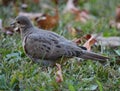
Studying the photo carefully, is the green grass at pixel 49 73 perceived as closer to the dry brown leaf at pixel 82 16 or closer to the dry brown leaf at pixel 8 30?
the dry brown leaf at pixel 8 30

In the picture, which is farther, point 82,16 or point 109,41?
point 82,16

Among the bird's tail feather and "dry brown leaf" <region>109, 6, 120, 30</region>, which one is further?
"dry brown leaf" <region>109, 6, 120, 30</region>

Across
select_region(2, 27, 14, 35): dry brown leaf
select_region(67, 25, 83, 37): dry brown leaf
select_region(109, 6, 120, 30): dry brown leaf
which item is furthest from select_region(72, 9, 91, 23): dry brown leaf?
select_region(2, 27, 14, 35): dry brown leaf

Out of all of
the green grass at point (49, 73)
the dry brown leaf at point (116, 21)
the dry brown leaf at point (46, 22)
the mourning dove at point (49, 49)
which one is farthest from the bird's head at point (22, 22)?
the dry brown leaf at point (116, 21)

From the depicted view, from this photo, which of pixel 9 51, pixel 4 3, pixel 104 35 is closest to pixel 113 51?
pixel 104 35

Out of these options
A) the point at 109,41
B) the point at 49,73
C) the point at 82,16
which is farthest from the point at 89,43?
the point at 82,16

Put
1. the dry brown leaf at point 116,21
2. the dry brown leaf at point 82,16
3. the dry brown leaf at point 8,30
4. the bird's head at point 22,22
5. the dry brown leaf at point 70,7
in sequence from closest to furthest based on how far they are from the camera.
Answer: the bird's head at point 22,22 → the dry brown leaf at point 8,30 → the dry brown leaf at point 116,21 → the dry brown leaf at point 82,16 → the dry brown leaf at point 70,7

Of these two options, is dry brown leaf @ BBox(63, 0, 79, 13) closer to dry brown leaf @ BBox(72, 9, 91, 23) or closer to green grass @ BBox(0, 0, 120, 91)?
dry brown leaf @ BBox(72, 9, 91, 23)

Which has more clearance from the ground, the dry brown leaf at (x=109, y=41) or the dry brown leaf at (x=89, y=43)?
the dry brown leaf at (x=89, y=43)

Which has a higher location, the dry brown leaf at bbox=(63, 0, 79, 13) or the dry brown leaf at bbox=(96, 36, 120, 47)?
the dry brown leaf at bbox=(96, 36, 120, 47)

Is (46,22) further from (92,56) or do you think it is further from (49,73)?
(49,73)

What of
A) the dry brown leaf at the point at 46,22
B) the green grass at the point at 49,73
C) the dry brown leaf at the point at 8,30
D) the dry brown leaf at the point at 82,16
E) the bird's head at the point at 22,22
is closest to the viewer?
the green grass at the point at 49,73

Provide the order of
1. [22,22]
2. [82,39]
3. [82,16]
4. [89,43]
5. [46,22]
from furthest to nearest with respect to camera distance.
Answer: [82,16] < [46,22] < [82,39] < [89,43] < [22,22]

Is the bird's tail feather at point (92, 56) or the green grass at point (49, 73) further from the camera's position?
the bird's tail feather at point (92, 56)
